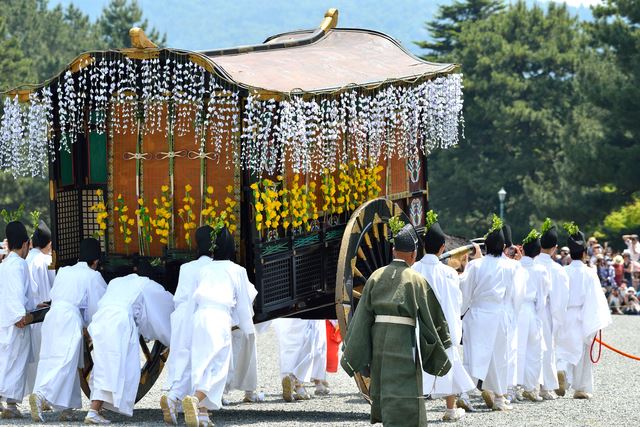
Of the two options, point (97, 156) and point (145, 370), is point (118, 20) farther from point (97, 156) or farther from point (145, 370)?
point (145, 370)

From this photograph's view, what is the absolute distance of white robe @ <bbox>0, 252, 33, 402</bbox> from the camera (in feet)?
39.7

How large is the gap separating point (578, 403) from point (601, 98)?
22.4m

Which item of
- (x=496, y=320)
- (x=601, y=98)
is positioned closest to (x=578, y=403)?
(x=496, y=320)

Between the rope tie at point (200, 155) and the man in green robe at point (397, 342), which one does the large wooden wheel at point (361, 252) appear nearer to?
the rope tie at point (200, 155)

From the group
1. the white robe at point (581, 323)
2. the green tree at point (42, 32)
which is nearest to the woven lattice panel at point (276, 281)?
the white robe at point (581, 323)

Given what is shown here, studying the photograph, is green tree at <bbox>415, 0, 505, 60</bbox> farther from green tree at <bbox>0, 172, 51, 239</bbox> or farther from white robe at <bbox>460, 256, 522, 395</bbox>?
white robe at <bbox>460, 256, 522, 395</bbox>

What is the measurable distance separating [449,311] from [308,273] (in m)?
1.37

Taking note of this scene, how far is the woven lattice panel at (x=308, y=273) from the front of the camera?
484 inches

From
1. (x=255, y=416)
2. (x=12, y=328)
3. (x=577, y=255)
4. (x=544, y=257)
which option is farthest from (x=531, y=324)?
(x=12, y=328)

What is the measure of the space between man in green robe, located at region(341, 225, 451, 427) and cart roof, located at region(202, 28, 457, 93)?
8.49ft

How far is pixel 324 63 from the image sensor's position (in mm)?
13547

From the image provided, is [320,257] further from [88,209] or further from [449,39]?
[449,39]

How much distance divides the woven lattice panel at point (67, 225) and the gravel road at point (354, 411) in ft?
4.93

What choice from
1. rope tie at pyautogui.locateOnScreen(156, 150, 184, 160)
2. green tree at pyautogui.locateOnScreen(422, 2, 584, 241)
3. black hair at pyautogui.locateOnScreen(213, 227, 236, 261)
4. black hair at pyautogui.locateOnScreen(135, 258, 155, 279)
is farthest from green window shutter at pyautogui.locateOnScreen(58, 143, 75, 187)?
green tree at pyautogui.locateOnScreen(422, 2, 584, 241)
